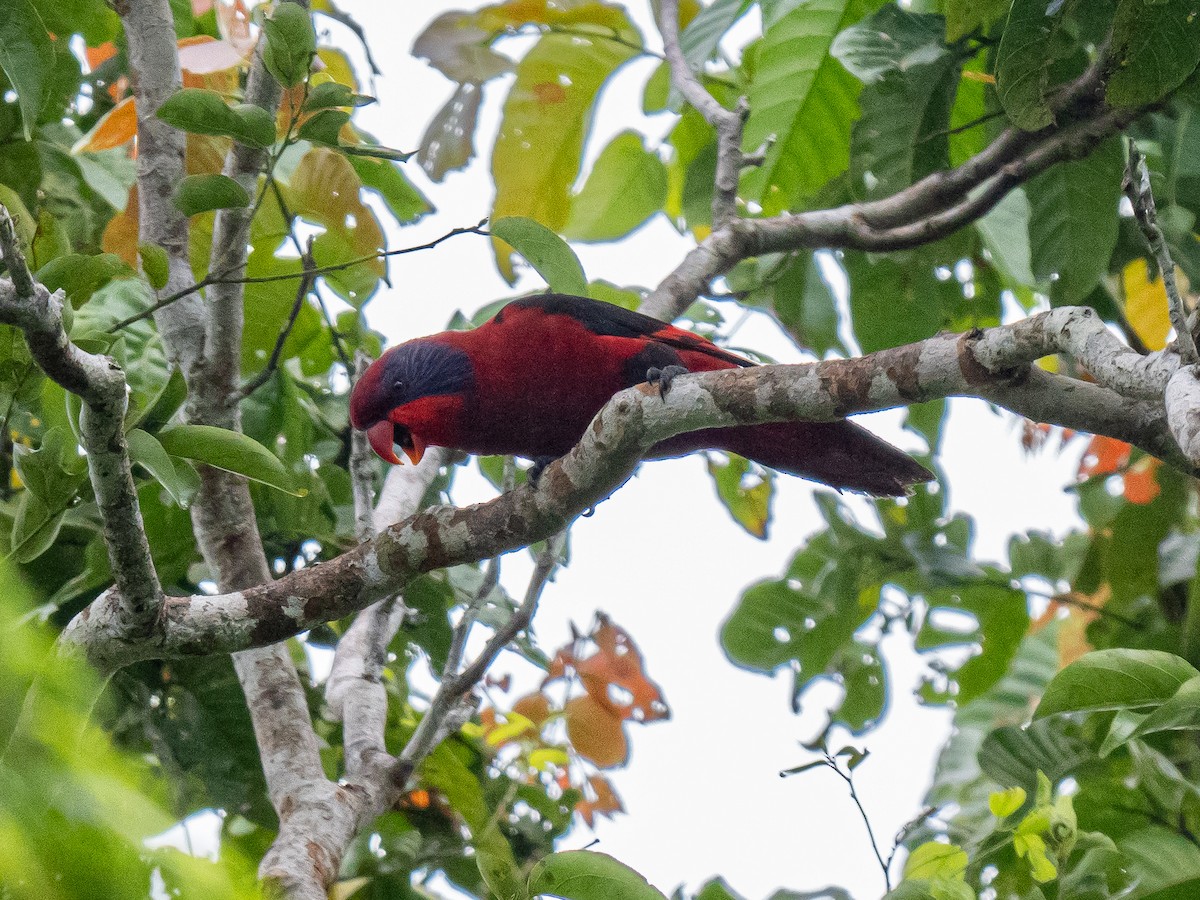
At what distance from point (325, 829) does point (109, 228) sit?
1504 millimetres

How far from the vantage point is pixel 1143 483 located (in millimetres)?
3201

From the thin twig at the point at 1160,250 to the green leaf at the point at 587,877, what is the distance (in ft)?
3.19

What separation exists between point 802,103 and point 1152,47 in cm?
109

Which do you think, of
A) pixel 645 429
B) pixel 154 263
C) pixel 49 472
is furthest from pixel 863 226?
pixel 49 472

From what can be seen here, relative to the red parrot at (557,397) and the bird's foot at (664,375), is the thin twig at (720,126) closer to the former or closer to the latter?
the red parrot at (557,397)

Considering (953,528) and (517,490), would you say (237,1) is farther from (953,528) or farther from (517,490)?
(953,528)

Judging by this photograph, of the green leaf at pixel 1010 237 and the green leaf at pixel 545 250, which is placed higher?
the green leaf at pixel 1010 237

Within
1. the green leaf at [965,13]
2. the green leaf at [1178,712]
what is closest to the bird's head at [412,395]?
the green leaf at [965,13]

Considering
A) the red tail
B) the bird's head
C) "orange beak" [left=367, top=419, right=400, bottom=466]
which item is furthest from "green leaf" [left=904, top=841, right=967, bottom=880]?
"orange beak" [left=367, top=419, right=400, bottom=466]

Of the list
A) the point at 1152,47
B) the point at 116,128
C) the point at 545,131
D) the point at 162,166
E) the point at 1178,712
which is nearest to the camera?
the point at 1178,712

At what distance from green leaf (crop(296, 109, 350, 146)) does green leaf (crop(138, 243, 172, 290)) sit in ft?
1.01

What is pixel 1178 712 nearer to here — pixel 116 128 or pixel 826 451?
pixel 826 451

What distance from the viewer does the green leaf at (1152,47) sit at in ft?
6.81

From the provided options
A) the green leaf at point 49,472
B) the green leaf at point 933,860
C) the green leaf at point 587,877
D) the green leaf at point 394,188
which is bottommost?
the green leaf at point 587,877
